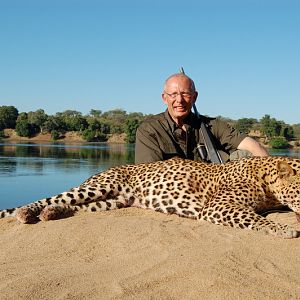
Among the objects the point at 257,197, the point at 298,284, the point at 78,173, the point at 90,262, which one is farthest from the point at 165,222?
the point at 78,173

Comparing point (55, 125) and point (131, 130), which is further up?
point (55, 125)

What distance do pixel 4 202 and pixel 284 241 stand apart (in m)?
8.25

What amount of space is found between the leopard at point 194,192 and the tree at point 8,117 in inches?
2810

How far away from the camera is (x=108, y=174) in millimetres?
5945

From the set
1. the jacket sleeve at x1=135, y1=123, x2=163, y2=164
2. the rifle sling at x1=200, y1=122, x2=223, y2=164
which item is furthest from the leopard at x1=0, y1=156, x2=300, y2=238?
the rifle sling at x1=200, y1=122, x2=223, y2=164

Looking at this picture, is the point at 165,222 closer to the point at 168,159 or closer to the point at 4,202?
the point at 168,159

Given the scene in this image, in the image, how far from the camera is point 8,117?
250ft

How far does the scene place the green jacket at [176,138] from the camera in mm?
6497

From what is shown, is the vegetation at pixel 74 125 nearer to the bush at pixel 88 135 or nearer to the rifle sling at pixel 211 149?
the bush at pixel 88 135

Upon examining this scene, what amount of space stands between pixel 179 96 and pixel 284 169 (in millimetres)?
1808

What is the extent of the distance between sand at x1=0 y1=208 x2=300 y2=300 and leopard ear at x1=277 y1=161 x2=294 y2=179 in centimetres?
42

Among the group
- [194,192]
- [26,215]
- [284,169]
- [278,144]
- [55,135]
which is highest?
[284,169]

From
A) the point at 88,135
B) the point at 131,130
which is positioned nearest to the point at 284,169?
the point at 131,130

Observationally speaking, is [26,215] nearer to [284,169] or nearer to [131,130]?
[284,169]
